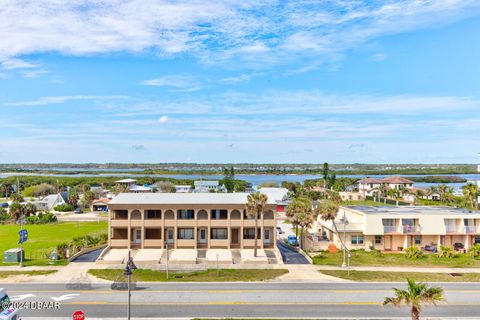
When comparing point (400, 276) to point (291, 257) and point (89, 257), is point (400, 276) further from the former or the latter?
point (89, 257)

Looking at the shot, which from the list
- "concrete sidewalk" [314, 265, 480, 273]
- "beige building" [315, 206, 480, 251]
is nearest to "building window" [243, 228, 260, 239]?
"beige building" [315, 206, 480, 251]

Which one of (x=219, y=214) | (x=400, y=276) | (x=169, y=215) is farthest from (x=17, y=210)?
(x=400, y=276)

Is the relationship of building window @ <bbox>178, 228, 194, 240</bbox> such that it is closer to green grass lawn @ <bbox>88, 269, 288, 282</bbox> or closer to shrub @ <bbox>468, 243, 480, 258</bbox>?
green grass lawn @ <bbox>88, 269, 288, 282</bbox>

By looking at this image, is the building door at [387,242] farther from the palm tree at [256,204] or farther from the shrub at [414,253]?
the palm tree at [256,204]

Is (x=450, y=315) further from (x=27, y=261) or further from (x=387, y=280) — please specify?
(x=27, y=261)

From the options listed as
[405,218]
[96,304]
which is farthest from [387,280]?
[96,304]

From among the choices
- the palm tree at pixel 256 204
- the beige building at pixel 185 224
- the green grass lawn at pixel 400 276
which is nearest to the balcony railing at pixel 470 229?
the green grass lawn at pixel 400 276
